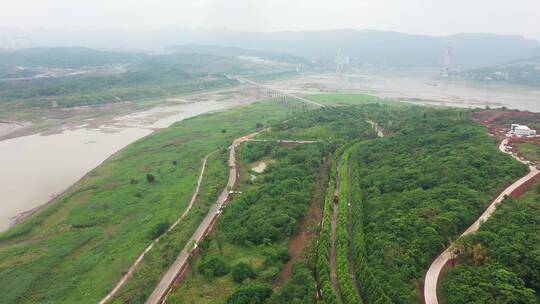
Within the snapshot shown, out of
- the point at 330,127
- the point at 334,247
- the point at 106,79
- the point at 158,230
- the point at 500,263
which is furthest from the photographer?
the point at 106,79

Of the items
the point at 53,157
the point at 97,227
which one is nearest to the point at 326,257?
the point at 97,227

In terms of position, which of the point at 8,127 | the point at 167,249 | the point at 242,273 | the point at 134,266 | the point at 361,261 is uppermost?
the point at 361,261

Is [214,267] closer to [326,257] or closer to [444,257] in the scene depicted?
[326,257]

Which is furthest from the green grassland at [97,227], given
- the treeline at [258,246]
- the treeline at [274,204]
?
the treeline at [274,204]

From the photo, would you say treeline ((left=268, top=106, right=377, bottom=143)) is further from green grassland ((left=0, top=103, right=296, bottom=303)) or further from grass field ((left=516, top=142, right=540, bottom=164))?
grass field ((left=516, top=142, right=540, bottom=164))

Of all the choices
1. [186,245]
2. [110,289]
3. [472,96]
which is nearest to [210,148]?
[186,245]

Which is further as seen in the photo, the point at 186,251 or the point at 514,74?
the point at 514,74

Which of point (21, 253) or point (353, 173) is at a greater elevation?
point (353, 173)

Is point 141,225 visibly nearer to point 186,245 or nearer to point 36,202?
point 186,245
